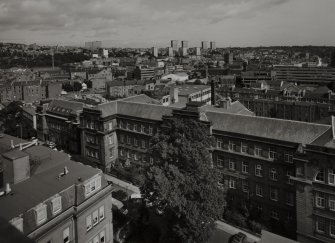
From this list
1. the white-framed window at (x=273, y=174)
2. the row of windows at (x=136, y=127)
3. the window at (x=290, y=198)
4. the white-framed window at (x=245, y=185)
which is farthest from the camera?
the row of windows at (x=136, y=127)

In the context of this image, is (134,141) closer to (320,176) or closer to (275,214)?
(275,214)

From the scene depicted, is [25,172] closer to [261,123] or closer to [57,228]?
[57,228]

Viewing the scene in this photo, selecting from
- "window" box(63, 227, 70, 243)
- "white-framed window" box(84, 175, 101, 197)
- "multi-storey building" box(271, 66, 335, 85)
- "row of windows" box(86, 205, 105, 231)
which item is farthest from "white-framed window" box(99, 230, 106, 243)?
"multi-storey building" box(271, 66, 335, 85)

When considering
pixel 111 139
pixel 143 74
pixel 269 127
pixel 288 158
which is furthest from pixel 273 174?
pixel 143 74

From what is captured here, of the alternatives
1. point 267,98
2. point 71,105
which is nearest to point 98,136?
point 71,105

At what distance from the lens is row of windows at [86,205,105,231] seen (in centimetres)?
2881

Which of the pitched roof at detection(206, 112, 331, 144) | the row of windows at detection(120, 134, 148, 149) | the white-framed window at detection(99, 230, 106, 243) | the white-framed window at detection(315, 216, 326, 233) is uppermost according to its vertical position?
the pitched roof at detection(206, 112, 331, 144)

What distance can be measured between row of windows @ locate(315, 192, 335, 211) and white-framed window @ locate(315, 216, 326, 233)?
4.52 ft

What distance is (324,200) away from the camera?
36719mm

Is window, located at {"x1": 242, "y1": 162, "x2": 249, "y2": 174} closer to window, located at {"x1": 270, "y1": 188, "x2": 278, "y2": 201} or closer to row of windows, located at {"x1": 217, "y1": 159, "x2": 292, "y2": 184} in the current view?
row of windows, located at {"x1": 217, "y1": 159, "x2": 292, "y2": 184}

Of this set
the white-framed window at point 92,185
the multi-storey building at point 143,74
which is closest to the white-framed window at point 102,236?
the white-framed window at point 92,185

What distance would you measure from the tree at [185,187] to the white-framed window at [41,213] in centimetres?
1022

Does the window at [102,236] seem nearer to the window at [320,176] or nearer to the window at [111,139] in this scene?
the window at [320,176]

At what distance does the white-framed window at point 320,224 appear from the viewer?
36969mm
